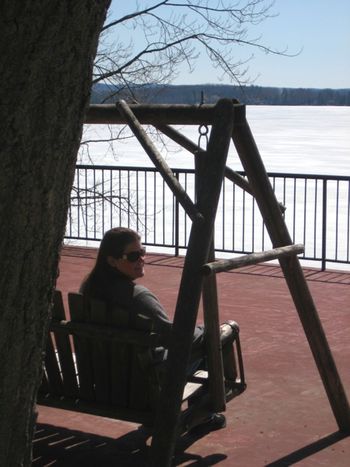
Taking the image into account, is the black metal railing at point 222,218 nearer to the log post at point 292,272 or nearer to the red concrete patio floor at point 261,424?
the red concrete patio floor at point 261,424

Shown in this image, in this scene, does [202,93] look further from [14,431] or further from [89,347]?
[14,431]

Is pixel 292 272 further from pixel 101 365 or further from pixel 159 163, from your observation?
pixel 101 365

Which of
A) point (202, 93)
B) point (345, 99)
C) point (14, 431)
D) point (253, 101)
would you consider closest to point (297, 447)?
point (202, 93)

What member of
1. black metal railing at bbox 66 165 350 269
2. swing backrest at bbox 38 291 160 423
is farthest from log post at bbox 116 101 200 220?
black metal railing at bbox 66 165 350 269

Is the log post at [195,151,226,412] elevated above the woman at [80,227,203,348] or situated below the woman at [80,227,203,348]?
below

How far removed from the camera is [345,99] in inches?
4530

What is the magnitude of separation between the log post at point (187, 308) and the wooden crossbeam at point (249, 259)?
0.05m

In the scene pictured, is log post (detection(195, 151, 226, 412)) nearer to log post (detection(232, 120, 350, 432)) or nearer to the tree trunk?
log post (detection(232, 120, 350, 432))

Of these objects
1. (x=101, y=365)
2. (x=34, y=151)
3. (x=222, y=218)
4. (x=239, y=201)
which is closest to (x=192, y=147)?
(x=101, y=365)

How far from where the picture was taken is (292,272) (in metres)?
5.19

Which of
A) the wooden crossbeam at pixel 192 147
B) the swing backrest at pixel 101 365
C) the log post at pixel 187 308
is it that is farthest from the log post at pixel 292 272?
the swing backrest at pixel 101 365

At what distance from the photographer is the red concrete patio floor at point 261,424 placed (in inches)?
197

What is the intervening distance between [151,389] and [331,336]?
3.37 m

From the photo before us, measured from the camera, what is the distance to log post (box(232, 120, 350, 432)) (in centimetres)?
488
